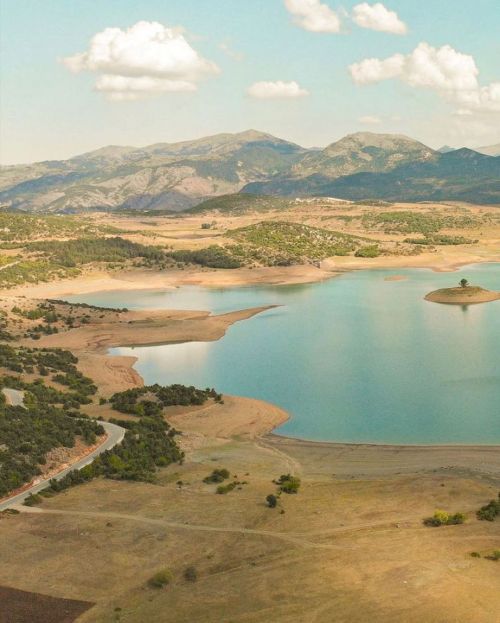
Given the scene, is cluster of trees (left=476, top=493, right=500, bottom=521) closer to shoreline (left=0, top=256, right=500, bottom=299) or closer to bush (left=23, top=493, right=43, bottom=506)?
bush (left=23, top=493, right=43, bottom=506)

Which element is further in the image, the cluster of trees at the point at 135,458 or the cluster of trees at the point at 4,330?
the cluster of trees at the point at 4,330

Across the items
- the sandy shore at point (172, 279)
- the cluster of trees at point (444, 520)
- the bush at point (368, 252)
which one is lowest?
the cluster of trees at point (444, 520)

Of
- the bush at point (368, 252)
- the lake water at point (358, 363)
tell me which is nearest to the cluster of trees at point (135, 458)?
the lake water at point (358, 363)

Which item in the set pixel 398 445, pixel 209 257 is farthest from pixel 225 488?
pixel 209 257

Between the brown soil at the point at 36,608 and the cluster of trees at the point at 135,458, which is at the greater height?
the cluster of trees at the point at 135,458

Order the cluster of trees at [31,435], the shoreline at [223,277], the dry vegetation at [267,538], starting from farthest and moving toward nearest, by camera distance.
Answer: the shoreline at [223,277] → the cluster of trees at [31,435] → the dry vegetation at [267,538]

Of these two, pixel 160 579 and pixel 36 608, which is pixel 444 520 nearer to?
pixel 160 579

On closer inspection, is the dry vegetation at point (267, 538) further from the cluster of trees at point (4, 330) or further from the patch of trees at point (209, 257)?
the patch of trees at point (209, 257)
